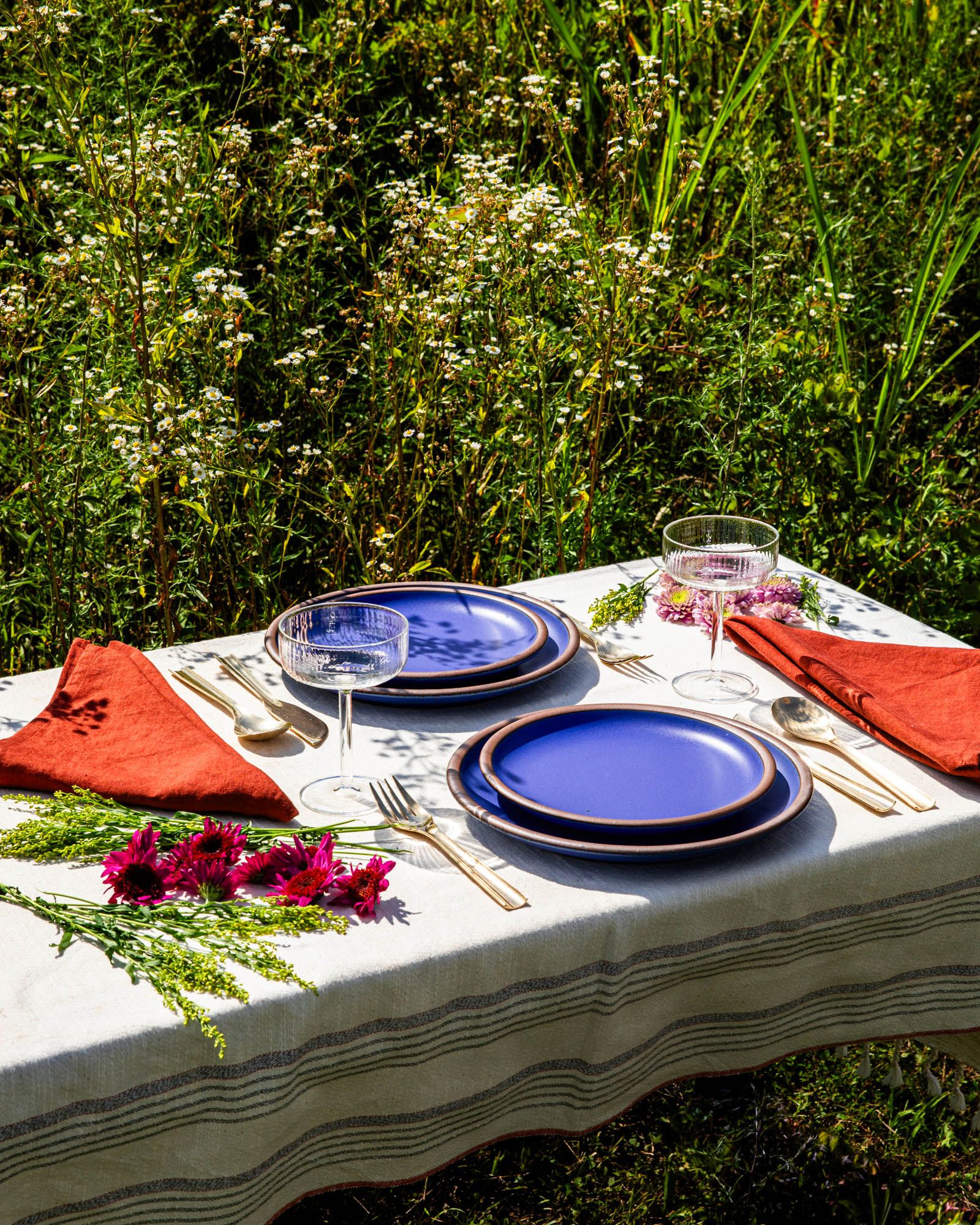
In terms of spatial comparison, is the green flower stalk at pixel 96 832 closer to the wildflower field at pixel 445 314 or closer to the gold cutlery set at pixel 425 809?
the gold cutlery set at pixel 425 809

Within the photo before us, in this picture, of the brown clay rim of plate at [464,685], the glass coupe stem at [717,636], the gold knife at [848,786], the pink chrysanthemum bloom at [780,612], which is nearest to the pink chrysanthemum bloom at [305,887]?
the brown clay rim of plate at [464,685]

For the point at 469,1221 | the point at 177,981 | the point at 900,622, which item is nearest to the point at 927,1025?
the point at 900,622

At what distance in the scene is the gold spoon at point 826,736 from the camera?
1.33m

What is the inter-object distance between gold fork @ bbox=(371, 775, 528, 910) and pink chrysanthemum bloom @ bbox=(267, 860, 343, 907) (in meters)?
0.12

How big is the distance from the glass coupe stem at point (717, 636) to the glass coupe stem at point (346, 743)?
0.51 meters

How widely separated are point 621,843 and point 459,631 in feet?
1.91

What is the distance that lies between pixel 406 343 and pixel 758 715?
1677mm

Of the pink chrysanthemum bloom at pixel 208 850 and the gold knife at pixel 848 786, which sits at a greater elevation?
the pink chrysanthemum bloom at pixel 208 850

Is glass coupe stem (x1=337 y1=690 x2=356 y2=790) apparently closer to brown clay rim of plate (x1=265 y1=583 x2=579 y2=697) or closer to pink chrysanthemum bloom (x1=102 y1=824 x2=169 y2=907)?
brown clay rim of plate (x1=265 y1=583 x2=579 y2=697)

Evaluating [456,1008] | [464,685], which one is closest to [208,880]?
[456,1008]

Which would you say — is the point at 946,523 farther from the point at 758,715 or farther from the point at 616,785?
the point at 616,785

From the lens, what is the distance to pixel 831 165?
373 cm

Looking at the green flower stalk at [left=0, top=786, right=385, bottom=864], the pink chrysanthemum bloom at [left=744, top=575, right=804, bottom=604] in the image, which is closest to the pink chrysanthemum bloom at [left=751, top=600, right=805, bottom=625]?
the pink chrysanthemum bloom at [left=744, top=575, right=804, bottom=604]

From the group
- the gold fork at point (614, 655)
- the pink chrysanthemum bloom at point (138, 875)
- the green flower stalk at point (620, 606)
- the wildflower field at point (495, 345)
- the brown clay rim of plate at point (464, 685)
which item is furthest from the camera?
the wildflower field at point (495, 345)
